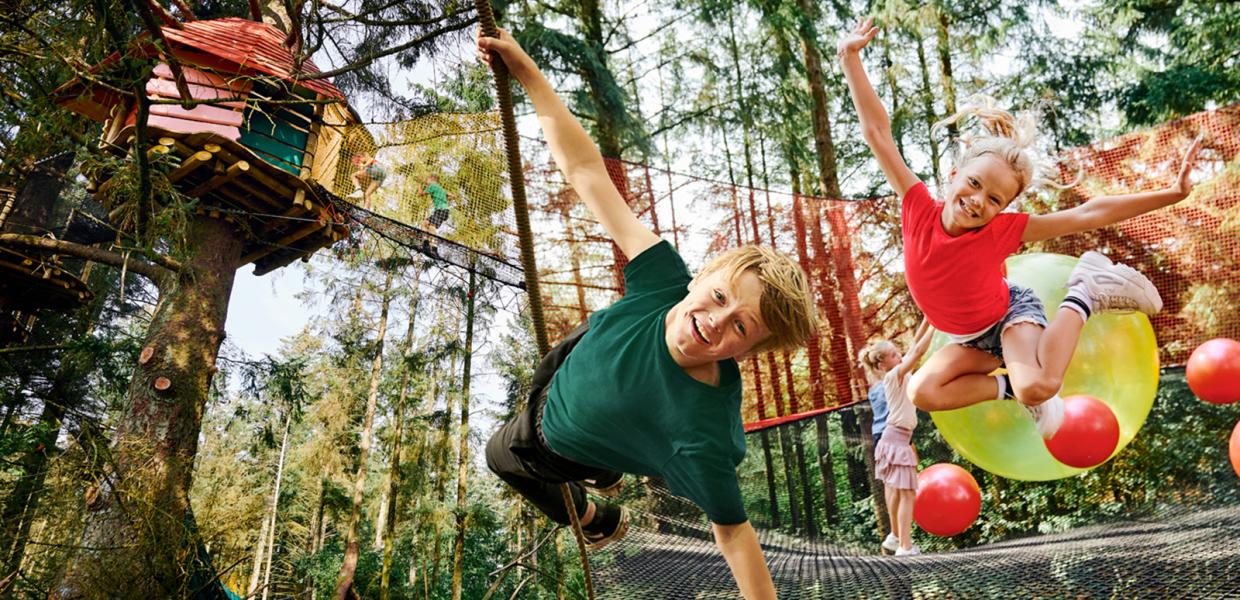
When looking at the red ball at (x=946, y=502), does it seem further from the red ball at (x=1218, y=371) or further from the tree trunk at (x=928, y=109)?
the tree trunk at (x=928, y=109)

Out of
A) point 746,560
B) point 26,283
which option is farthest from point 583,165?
point 26,283

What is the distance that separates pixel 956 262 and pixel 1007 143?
345mm

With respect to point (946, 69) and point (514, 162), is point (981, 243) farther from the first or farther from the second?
point (946, 69)

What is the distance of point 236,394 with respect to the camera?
5004 millimetres

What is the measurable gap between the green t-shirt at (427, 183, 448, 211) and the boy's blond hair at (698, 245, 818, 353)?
11.2ft

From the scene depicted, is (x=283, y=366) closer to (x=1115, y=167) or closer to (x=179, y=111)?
(x=179, y=111)

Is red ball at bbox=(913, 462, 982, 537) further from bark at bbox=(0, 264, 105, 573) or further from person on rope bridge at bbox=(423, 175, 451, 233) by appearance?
bark at bbox=(0, 264, 105, 573)

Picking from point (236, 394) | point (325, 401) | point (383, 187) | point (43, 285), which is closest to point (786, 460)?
point (383, 187)

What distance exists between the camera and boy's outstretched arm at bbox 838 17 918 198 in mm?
1917

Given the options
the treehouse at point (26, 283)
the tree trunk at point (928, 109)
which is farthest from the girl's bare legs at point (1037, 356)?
the tree trunk at point (928, 109)

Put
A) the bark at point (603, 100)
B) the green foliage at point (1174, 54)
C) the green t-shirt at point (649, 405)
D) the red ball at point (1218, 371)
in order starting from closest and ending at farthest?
the green t-shirt at point (649, 405)
the red ball at point (1218, 371)
the bark at point (603, 100)
the green foliage at point (1174, 54)

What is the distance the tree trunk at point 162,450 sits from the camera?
307 cm

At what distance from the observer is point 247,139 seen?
385 centimetres

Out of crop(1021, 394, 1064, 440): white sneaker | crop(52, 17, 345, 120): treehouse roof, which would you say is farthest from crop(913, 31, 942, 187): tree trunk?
crop(52, 17, 345, 120): treehouse roof
